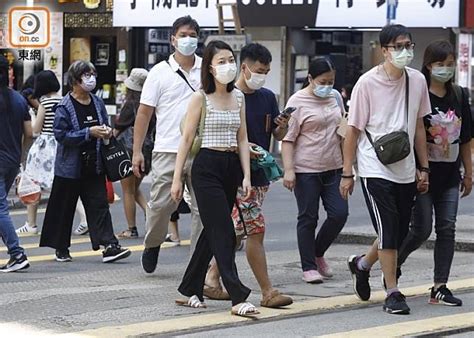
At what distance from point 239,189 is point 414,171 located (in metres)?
1.21

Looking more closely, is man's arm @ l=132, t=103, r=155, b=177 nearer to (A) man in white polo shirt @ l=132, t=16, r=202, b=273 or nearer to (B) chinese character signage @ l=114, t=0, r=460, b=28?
(A) man in white polo shirt @ l=132, t=16, r=202, b=273

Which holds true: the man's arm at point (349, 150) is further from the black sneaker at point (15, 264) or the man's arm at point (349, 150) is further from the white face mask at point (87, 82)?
the black sneaker at point (15, 264)

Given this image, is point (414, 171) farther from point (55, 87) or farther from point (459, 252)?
point (55, 87)

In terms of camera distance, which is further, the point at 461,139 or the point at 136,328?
the point at 461,139

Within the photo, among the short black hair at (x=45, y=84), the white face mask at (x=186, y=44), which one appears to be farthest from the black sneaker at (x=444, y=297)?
the short black hair at (x=45, y=84)

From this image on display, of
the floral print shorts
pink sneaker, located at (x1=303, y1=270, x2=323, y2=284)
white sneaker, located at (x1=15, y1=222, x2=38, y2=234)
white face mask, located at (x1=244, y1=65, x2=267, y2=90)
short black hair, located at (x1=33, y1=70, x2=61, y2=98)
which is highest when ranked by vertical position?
white face mask, located at (x1=244, y1=65, x2=267, y2=90)

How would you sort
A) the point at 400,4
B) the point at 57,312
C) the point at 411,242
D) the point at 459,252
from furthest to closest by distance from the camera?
the point at 400,4
the point at 459,252
the point at 411,242
the point at 57,312

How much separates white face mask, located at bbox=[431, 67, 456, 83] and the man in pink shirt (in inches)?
10.0

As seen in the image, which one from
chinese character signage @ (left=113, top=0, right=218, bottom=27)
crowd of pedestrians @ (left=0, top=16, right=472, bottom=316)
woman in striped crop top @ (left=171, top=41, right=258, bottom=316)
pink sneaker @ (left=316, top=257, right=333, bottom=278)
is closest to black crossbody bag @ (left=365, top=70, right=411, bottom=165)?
crowd of pedestrians @ (left=0, top=16, right=472, bottom=316)

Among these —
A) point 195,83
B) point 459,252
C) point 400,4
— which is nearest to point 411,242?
point 195,83

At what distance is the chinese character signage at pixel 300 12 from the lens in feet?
82.2

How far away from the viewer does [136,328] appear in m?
8.01

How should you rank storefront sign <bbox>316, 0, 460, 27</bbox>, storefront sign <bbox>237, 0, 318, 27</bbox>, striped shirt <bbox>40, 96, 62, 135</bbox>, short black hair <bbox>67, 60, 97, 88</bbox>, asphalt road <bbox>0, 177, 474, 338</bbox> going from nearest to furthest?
asphalt road <bbox>0, 177, 474, 338</bbox>
short black hair <bbox>67, 60, 97, 88</bbox>
striped shirt <bbox>40, 96, 62, 135</bbox>
storefront sign <bbox>316, 0, 460, 27</bbox>
storefront sign <bbox>237, 0, 318, 27</bbox>

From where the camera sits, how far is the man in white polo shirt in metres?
9.98
